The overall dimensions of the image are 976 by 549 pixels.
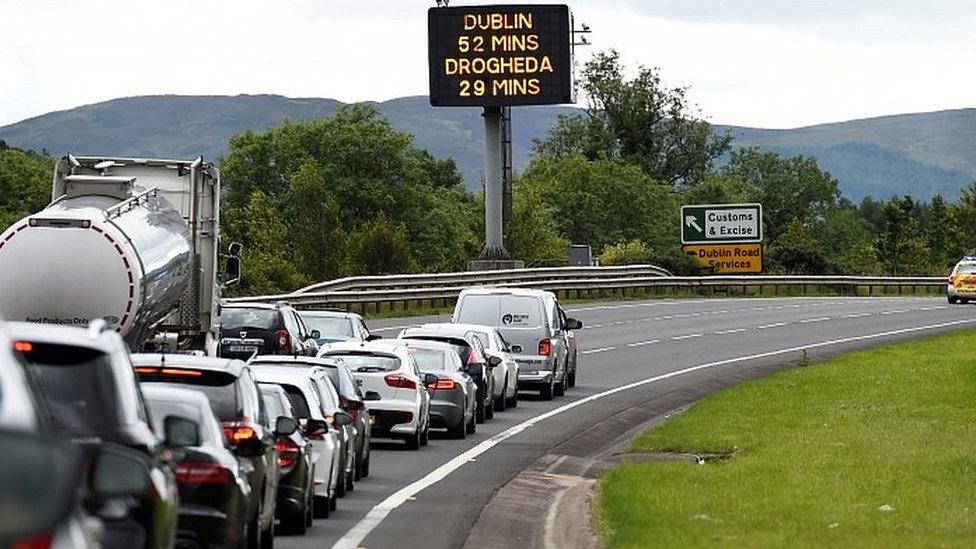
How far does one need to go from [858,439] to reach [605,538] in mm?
10050

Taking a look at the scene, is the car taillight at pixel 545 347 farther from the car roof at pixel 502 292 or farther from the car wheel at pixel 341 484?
the car wheel at pixel 341 484

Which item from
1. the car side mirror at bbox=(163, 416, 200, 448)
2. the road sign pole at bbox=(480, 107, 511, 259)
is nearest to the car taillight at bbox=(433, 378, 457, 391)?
the car side mirror at bbox=(163, 416, 200, 448)

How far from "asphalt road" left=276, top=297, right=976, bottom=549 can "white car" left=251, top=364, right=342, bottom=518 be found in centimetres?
25

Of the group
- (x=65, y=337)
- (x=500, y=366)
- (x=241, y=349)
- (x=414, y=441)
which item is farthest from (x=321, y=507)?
(x=500, y=366)

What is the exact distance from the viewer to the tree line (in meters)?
103

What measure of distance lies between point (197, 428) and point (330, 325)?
2707 centimetres

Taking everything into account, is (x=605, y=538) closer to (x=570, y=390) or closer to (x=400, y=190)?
(x=570, y=390)

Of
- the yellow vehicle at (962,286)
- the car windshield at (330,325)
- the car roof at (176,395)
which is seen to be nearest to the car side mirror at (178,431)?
the car roof at (176,395)

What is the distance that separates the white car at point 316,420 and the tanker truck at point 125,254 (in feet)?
15.9

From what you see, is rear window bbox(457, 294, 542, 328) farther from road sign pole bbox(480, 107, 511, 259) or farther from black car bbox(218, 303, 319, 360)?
road sign pole bbox(480, 107, 511, 259)

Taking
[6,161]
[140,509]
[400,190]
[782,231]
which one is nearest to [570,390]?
[140,509]

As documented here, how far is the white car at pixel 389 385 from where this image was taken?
29.7m

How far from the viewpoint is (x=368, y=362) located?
30.0m

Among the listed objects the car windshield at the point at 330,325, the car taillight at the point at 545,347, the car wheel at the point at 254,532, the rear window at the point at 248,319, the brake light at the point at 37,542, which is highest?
the brake light at the point at 37,542
